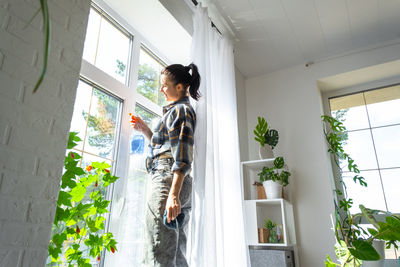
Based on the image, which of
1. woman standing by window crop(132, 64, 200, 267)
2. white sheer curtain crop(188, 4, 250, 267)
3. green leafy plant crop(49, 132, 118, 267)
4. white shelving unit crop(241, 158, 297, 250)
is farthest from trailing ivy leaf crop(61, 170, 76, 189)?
white shelving unit crop(241, 158, 297, 250)

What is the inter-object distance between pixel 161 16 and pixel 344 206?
2.19 m

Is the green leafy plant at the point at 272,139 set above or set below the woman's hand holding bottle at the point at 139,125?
above

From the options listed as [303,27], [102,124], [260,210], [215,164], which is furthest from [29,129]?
[303,27]

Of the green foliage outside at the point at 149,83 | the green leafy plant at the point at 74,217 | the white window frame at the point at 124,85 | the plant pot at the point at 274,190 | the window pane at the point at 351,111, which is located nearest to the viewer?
the green leafy plant at the point at 74,217

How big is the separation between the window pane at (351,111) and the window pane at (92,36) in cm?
246

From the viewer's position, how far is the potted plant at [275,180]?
8.01 feet

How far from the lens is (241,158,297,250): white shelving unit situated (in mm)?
2367

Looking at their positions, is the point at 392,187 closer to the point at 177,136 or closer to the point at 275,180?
the point at 275,180

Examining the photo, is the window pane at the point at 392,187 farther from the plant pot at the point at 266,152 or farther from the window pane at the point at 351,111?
Answer: the plant pot at the point at 266,152

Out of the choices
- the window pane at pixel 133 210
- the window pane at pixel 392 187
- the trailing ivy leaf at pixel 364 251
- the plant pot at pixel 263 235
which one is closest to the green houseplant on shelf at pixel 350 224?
the trailing ivy leaf at pixel 364 251

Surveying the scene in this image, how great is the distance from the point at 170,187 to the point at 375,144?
2349mm

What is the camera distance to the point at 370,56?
276 cm

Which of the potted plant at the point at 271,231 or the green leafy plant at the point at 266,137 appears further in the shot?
the green leafy plant at the point at 266,137

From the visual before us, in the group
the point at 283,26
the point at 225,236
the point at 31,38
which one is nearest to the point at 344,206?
the point at 225,236
